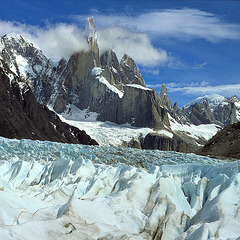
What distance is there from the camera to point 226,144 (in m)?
46.9

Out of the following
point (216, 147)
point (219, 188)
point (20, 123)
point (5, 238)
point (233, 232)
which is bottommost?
point (5, 238)

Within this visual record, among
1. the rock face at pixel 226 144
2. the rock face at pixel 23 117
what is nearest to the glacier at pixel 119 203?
the rock face at pixel 226 144

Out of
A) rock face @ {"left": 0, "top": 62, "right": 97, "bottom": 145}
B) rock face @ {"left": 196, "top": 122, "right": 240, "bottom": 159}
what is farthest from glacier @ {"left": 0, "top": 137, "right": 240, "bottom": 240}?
rock face @ {"left": 0, "top": 62, "right": 97, "bottom": 145}

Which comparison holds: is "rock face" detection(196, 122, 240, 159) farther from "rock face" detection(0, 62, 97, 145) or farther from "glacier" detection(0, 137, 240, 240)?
"rock face" detection(0, 62, 97, 145)

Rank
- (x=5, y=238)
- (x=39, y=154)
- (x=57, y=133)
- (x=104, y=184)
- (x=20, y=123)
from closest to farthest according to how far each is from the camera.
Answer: (x=5, y=238)
(x=104, y=184)
(x=39, y=154)
(x=20, y=123)
(x=57, y=133)

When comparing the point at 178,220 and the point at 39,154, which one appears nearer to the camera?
the point at 178,220

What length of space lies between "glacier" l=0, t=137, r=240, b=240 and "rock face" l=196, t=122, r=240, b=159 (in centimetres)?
1770

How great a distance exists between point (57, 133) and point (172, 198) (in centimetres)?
16547

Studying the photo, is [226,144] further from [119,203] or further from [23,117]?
[23,117]

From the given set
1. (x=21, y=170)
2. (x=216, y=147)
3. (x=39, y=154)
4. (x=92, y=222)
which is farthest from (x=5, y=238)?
(x=216, y=147)

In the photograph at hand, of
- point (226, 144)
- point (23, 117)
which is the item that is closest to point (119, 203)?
→ point (226, 144)

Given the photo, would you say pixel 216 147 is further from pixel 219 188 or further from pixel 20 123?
pixel 20 123

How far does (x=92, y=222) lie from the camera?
1777 cm

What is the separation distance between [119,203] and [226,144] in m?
29.7
